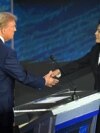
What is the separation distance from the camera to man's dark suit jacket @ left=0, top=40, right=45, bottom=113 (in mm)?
2551

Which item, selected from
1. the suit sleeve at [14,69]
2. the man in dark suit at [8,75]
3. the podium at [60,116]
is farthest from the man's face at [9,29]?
the podium at [60,116]

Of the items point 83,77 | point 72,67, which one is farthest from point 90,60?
point 83,77

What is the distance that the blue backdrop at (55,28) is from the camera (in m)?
6.92

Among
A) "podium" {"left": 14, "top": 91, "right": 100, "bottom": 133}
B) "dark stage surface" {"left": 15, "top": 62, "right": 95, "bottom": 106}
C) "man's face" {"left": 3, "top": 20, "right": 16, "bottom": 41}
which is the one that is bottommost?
"dark stage surface" {"left": 15, "top": 62, "right": 95, "bottom": 106}

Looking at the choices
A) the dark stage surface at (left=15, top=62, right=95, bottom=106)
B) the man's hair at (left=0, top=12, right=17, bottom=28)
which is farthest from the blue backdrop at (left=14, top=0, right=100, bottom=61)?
the man's hair at (left=0, top=12, right=17, bottom=28)

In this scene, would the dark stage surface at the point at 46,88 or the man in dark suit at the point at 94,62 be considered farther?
the dark stage surface at the point at 46,88

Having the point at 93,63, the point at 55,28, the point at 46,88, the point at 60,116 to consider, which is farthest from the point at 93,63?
the point at 55,28

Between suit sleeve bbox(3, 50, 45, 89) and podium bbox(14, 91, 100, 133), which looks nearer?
podium bbox(14, 91, 100, 133)

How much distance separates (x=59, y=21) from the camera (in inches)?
287

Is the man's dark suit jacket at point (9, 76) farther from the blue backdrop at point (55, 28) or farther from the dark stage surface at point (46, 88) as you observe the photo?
the blue backdrop at point (55, 28)

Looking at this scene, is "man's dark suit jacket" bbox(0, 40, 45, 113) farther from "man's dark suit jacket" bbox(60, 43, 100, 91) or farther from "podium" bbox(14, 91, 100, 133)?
"podium" bbox(14, 91, 100, 133)

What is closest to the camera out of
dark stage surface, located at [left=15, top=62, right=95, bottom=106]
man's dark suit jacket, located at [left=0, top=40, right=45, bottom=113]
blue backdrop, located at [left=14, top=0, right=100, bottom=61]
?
man's dark suit jacket, located at [left=0, top=40, right=45, bottom=113]

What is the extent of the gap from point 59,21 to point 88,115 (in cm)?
604

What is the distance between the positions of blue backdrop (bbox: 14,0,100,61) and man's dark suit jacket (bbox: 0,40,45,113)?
4.20 meters
